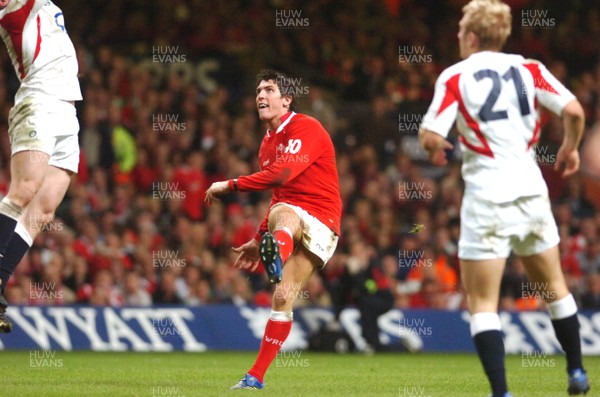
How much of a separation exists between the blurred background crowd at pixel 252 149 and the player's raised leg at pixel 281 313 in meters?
6.10

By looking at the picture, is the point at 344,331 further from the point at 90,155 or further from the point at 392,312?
the point at 90,155

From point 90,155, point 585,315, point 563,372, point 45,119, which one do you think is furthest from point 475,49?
point 90,155

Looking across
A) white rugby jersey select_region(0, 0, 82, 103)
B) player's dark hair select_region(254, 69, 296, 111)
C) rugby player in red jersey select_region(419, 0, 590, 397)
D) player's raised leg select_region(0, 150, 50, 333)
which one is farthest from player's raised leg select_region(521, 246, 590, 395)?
white rugby jersey select_region(0, 0, 82, 103)

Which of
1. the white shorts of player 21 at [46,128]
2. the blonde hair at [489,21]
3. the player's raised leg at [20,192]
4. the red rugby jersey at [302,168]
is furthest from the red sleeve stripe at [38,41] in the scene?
the blonde hair at [489,21]

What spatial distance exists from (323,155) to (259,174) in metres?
0.66

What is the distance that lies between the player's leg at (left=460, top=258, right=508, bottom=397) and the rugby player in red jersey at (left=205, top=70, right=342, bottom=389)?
2.15 meters

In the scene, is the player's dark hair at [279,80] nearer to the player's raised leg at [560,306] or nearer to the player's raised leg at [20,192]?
the player's raised leg at [20,192]

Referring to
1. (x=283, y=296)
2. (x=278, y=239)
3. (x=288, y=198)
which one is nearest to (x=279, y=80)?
(x=288, y=198)

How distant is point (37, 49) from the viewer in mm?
8281

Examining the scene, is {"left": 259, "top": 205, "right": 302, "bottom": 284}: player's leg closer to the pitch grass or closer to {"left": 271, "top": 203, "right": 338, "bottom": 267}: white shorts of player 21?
{"left": 271, "top": 203, "right": 338, "bottom": 267}: white shorts of player 21

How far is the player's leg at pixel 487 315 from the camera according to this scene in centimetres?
612

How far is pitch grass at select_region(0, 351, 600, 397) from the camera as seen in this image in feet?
26.3

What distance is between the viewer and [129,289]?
1498 centimetres

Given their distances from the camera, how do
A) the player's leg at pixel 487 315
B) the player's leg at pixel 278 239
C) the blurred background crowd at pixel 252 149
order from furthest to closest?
the blurred background crowd at pixel 252 149, the player's leg at pixel 278 239, the player's leg at pixel 487 315
